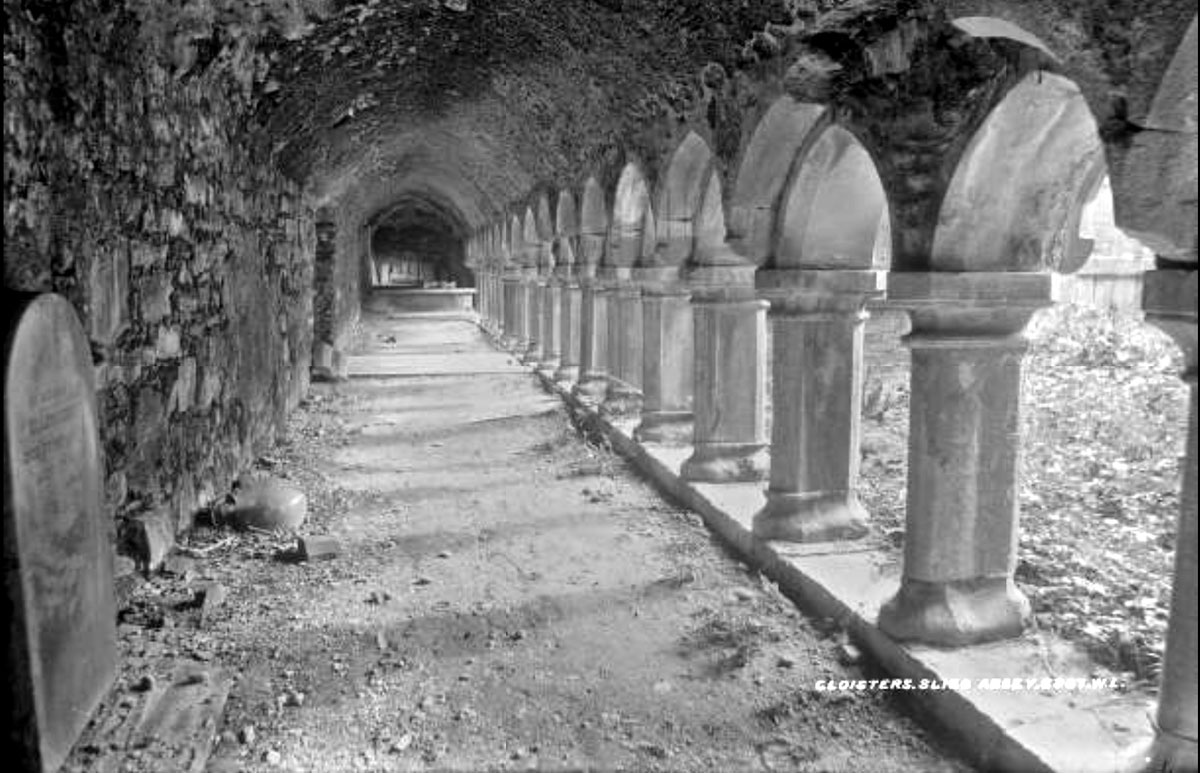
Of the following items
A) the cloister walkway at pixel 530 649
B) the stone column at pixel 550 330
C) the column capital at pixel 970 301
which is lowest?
the cloister walkway at pixel 530 649

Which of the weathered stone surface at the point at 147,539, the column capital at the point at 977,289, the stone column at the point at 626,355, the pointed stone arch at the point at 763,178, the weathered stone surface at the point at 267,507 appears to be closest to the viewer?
the column capital at the point at 977,289

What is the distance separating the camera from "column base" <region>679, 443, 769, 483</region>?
17.6ft

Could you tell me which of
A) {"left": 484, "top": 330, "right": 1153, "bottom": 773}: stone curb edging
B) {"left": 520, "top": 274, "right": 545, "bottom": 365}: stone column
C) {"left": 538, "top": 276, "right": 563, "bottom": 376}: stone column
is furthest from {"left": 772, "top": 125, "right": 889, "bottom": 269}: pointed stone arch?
{"left": 520, "top": 274, "right": 545, "bottom": 365}: stone column

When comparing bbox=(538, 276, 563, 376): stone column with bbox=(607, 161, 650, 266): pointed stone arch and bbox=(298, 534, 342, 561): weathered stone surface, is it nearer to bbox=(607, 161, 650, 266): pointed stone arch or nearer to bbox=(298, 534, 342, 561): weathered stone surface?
bbox=(607, 161, 650, 266): pointed stone arch

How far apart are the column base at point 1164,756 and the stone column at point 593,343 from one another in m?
6.66

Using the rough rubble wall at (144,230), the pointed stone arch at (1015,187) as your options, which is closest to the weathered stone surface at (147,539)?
the rough rubble wall at (144,230)

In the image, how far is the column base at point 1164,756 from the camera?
2137 millimetres

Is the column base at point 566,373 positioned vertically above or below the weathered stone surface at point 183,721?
above

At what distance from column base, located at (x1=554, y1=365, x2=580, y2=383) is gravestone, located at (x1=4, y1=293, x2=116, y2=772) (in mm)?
7496

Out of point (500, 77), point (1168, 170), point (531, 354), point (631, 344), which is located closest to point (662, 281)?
point (631, 344)

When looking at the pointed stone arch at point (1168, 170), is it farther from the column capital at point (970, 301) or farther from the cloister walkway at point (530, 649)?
the cloister walkway at point (530, 649)

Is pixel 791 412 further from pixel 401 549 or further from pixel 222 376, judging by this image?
pixel 222 376

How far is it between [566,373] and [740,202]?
6.00 metres

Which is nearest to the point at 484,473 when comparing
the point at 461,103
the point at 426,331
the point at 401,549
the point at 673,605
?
the point at 401,549
